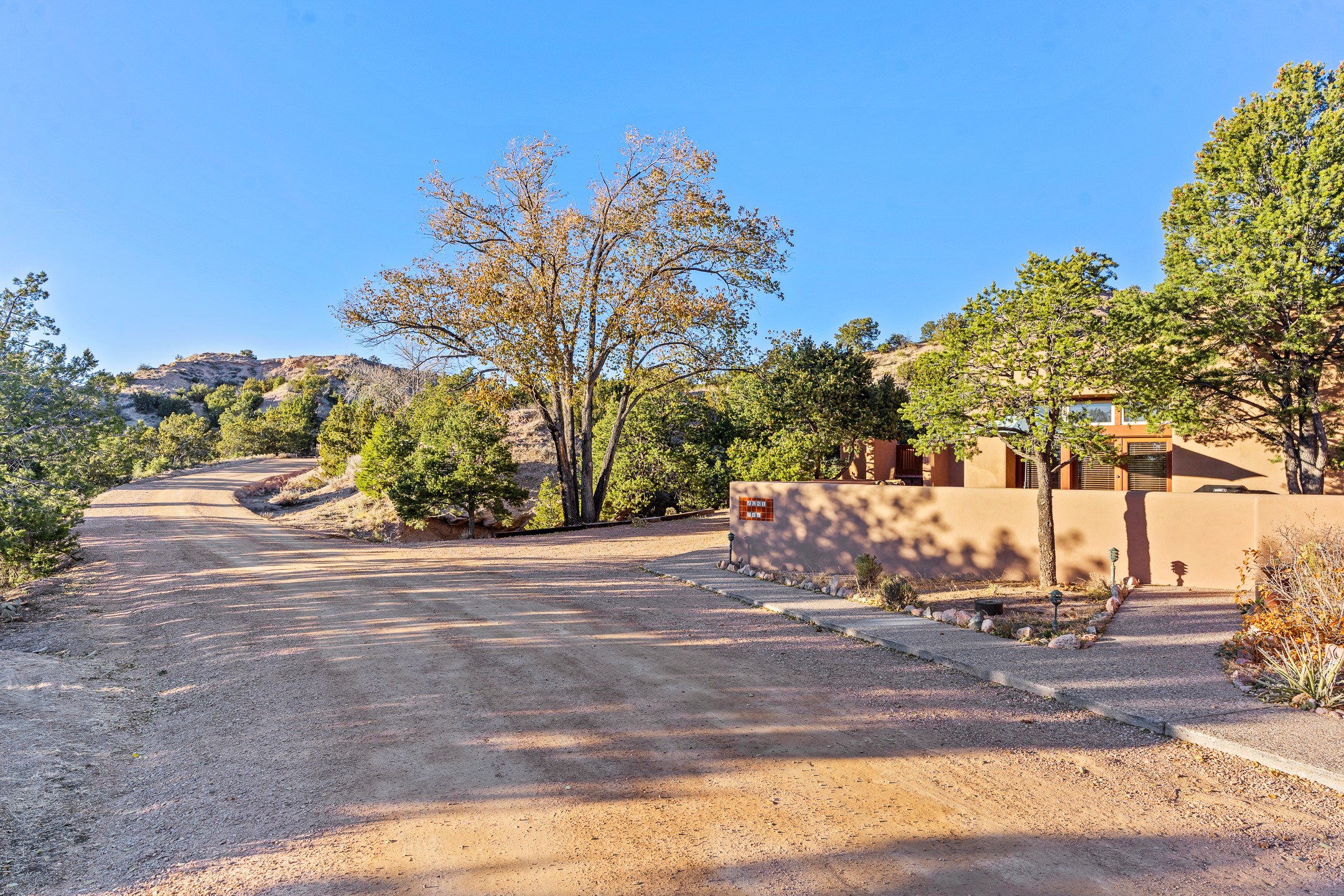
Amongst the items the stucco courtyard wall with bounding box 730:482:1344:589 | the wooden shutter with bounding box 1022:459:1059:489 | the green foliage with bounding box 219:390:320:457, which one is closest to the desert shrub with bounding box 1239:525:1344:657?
the stucco courtyard wall with bounding box 730:482:1344:589

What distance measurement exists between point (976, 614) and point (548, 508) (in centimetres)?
1999

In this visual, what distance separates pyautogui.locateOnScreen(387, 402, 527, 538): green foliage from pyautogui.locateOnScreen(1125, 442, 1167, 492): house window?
17.4 m

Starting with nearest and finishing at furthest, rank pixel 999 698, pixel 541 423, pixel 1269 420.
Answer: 1. pixel 999 698
2. pixel 1269 420
3. pixel 541 423

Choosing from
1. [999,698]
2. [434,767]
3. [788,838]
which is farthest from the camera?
[999,698]

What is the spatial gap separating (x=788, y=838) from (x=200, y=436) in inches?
2558

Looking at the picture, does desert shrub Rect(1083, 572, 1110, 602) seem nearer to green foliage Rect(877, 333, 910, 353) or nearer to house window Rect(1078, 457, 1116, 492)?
house window Rect(1078, 457, 1116, 492)

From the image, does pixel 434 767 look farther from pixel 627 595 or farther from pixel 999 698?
pixel 627 595

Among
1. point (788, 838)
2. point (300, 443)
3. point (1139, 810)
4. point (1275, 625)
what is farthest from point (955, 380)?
point (300, 443)

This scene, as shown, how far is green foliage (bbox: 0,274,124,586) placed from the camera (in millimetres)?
11359

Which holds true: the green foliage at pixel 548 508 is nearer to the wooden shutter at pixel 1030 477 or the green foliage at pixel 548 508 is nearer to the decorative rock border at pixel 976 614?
the decorative rock border at pixel 976 614

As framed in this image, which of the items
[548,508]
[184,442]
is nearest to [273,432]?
[184,442]

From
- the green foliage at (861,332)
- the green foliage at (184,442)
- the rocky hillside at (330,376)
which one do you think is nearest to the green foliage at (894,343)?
the green foliage at (861,332)

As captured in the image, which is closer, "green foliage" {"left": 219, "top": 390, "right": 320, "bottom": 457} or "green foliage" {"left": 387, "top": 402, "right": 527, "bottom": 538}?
"green foliage" {"left": 387, "top": 402, "right": 527, "bottom": 538}

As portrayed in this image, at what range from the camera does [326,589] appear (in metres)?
12.0
